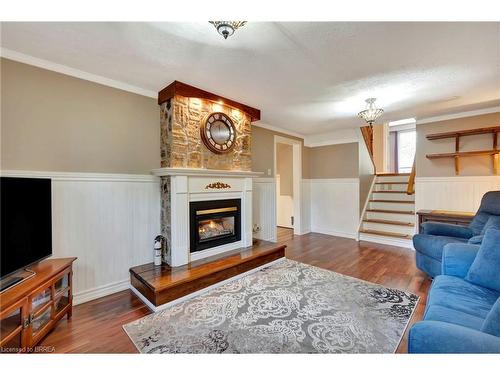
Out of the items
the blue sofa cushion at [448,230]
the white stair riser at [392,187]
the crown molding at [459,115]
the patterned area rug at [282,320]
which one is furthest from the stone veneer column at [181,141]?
the white stair riser at [392,187]

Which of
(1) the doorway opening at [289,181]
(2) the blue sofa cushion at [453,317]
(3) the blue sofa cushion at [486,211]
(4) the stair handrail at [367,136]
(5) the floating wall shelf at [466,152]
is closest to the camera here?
(2) the blue sofa cushion at [453,317]

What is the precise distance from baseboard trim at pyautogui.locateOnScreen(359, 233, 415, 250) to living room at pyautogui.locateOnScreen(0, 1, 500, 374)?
1.41ft

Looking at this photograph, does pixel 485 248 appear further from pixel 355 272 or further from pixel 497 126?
pixel 497 126

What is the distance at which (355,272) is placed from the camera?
292 cm

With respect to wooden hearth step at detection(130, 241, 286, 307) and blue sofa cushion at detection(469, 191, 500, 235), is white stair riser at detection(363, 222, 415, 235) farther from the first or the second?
wooden hearth step at detection(130, 241, 286, 307)

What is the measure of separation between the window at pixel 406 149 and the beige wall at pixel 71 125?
24.0 ft

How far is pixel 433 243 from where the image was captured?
8.27 ft

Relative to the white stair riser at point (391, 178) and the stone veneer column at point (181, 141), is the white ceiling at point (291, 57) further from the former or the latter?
the white stair riser at point (391, 178)

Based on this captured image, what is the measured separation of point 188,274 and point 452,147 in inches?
179

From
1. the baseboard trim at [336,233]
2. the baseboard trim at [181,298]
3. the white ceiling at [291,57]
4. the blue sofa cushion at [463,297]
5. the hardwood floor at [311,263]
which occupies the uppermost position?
the white ceiling at [291,57]

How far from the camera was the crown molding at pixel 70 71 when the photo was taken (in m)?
1.87

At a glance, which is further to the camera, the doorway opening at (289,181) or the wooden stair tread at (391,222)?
the doorway opening at (289,181)

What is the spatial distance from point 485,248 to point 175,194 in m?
2.77
